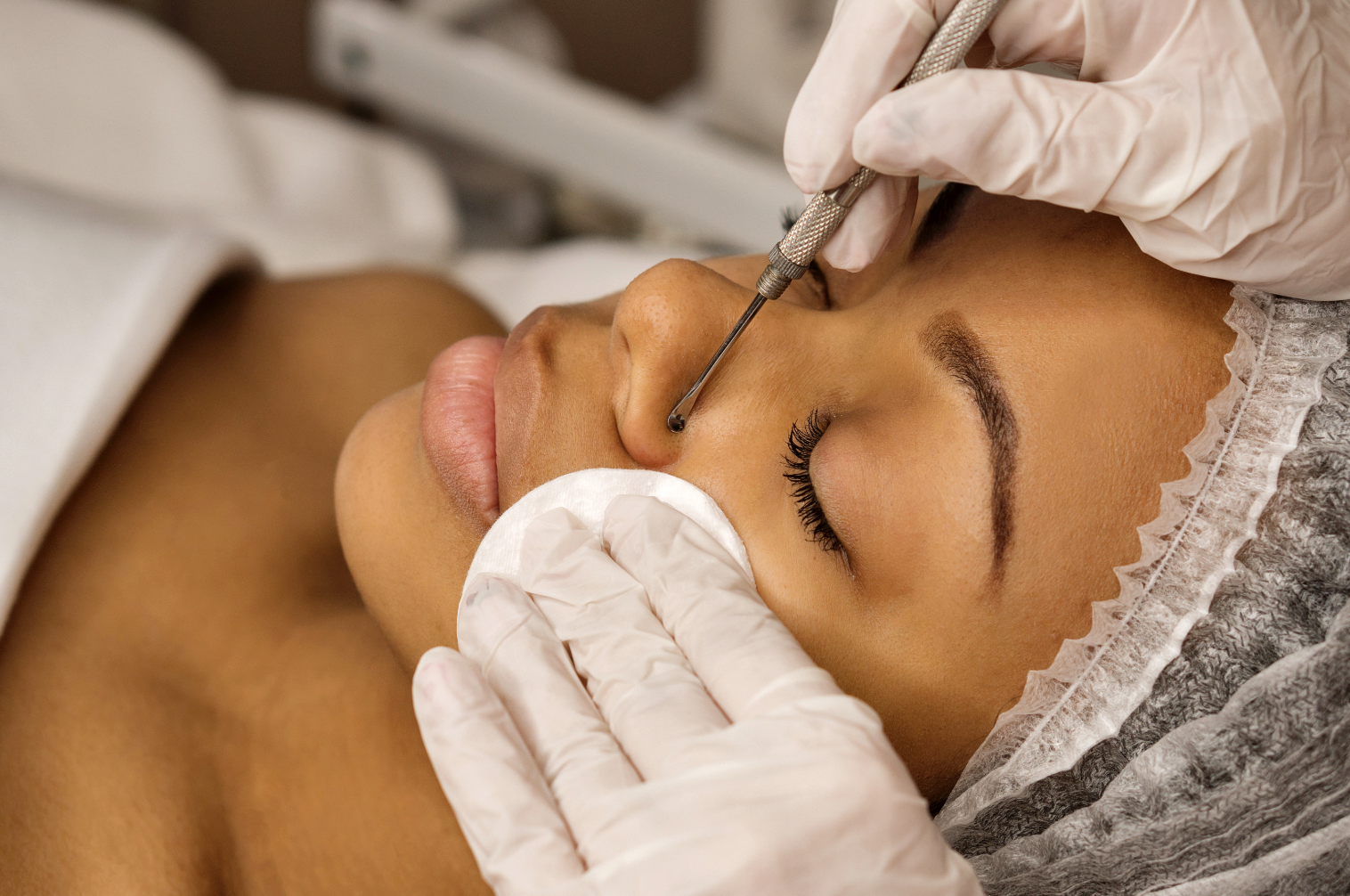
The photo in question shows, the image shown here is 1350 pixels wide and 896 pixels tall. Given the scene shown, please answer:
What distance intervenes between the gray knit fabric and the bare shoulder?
0.65 m

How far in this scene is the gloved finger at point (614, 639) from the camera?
2.51 feet

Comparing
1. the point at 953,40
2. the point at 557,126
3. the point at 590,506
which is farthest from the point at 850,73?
the point at 557,126

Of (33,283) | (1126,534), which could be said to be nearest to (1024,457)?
(1126,534)

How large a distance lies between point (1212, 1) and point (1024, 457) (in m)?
0.43

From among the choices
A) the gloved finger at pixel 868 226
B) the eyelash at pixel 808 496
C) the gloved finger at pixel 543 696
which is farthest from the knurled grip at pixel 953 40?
the gloved finger at pixel 543 696

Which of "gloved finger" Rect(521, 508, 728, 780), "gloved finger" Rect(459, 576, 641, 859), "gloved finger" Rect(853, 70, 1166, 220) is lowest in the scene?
"gloved finger" Rect(459, 576, 641, 859)

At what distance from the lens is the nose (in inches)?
33.9

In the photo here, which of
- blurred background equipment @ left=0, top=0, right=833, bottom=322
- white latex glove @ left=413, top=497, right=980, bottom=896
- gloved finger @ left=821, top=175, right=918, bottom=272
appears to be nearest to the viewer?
white latex glove @ left=413, top=497, right=980, bottom=896

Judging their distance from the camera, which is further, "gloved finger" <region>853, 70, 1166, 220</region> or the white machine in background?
the white machine in background

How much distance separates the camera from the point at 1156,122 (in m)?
0.81

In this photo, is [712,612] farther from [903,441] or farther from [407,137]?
[407,137]

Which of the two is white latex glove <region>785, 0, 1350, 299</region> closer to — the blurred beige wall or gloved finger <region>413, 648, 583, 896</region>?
gloved finger <region>413, 648, 583, 896</region>

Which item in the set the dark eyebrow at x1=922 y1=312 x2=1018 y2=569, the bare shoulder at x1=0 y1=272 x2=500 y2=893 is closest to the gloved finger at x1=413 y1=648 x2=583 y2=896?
the bare shoulder at x1=0 y1=272 x2=500 y2=893

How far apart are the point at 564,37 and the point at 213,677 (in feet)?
7.29
